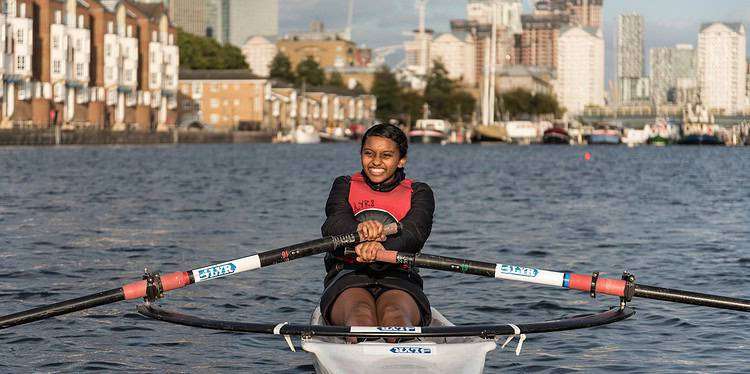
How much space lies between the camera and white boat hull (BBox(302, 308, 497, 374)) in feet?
34.5

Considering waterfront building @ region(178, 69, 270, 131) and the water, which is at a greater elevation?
waterfront building @ region(178, 69, 270, 131)

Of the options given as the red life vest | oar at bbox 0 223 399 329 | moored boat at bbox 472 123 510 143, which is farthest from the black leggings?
moored boat at bbox 472 123 510 143

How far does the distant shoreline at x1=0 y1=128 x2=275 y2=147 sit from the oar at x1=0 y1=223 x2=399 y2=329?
88740mm

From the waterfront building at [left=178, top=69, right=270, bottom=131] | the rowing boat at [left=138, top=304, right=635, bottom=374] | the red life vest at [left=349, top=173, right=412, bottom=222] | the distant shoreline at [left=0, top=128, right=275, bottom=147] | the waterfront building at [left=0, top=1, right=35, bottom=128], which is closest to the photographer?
the rowing boat at [left=138, top=304, right=635, bottom=374]

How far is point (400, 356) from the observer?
10492mm

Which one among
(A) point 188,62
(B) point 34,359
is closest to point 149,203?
(B) point 34,359

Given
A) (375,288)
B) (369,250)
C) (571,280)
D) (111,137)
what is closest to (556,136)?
(111,137)

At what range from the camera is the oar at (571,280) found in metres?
11.6

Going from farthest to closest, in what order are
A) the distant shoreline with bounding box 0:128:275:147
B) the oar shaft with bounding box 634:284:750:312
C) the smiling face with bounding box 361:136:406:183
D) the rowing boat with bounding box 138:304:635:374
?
the distant shoreline with bounding box 0:128:275:147, the smiling face with bounding box 361:136:406:183, the oar shaft with bounding box 634:284:750:312, the rowing boat with bounding box 138:304:635:374

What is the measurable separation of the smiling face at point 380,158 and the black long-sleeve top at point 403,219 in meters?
0.35

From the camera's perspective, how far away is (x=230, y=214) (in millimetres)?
36812

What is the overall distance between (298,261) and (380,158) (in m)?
12.6

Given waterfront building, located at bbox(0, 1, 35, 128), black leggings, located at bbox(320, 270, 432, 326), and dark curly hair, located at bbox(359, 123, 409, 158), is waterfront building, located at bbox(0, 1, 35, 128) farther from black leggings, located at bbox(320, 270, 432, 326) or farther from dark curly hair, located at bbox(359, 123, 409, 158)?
black leggings, located at bbox(320, 270, 432, 326)

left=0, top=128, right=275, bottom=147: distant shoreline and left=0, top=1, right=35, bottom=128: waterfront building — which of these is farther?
left=0, top=1, right=35, bottom=128: waterfront building
